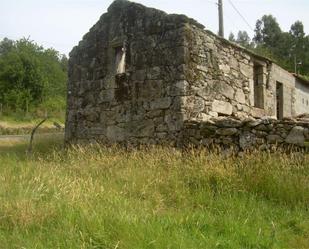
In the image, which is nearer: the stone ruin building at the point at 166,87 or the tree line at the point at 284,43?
the stone ruin building at the point at 166,87

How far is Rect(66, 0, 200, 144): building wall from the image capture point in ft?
28.5

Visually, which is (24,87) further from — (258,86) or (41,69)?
(258,86)

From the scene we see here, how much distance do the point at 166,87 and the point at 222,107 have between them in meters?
1.47

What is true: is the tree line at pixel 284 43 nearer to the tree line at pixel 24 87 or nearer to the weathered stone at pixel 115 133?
the tree line at pixel 24 87

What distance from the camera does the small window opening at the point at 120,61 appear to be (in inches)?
388

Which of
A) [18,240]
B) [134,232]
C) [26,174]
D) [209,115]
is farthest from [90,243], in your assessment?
[209,115]

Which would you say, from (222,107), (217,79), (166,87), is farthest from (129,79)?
(222,107)

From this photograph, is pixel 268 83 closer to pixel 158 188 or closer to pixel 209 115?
pixel 209 115

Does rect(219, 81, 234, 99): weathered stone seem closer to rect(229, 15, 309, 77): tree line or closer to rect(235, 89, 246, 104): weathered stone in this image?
rect(235, 89, 246, 104): weathered stone

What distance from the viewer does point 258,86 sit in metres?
11.0

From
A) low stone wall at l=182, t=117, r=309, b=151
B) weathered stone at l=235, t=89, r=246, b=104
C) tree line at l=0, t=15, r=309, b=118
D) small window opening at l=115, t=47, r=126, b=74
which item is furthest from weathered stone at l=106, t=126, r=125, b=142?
tree line at l=0, t=15, r=309, b=118

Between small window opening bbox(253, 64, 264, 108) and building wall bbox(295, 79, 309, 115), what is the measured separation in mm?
3155

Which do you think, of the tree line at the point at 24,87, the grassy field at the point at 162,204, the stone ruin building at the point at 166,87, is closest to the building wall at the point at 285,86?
the stone ruin building at the point at 166,87

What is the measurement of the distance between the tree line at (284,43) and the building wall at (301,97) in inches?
1071
